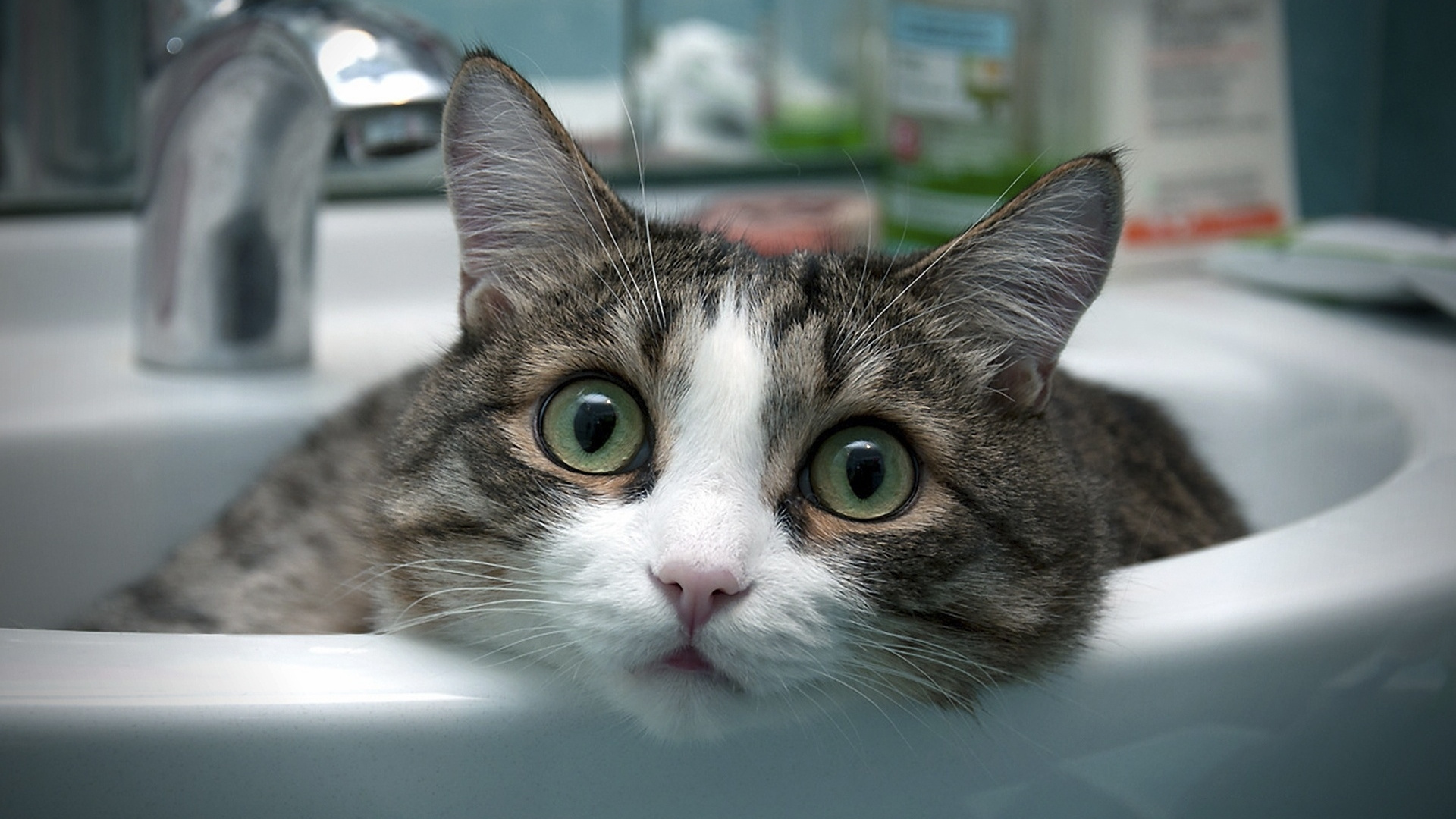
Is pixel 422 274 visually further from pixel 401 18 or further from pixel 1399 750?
pixel 1399 750

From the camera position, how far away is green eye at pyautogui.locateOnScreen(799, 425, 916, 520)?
A: 0.66 m

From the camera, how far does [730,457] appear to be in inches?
25.1

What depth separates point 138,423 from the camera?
1058 millimetres

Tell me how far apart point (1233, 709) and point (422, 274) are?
41.8 inches

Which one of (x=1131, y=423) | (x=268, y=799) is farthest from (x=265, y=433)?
(x=1131, y=423)

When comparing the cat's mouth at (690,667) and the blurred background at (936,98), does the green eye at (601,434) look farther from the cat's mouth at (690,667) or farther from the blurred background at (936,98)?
the blurred background at (936,98)

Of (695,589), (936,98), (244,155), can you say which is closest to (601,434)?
(695,589)

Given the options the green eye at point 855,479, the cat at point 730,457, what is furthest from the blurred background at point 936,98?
the green eye at point 855,479

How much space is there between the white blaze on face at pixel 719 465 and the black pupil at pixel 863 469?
0.17ft

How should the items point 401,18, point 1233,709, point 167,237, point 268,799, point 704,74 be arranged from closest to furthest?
point 268,799 → point 1233,709 → point 401,18 → point 167,237 → point 704,74

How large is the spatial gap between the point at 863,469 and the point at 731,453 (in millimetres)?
76

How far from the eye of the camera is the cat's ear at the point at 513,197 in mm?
719

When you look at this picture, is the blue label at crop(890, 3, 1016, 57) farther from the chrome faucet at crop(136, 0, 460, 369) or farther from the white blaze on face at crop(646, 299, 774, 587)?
the white blaze on face at crop(646, 299, 774, 587)

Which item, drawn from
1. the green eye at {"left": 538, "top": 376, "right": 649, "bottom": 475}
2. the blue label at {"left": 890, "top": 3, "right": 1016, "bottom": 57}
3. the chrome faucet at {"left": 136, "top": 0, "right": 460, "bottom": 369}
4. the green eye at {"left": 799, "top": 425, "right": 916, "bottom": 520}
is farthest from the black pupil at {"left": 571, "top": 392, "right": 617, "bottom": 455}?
the blue label at {"left": 890, "top": 3, "right": 1016, "bottom": 57}
